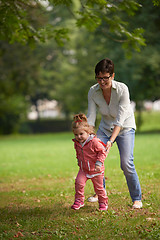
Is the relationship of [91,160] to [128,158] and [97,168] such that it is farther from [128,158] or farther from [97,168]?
[128,158]

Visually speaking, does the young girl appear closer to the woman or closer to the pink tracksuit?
the pink tracksuit

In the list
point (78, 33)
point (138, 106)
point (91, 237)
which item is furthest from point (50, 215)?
point (78, 33)

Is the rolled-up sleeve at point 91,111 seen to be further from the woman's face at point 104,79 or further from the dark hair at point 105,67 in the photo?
the dark hair at point 105,67

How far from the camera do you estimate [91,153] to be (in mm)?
5148

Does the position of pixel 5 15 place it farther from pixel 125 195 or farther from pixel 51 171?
pixel 51 171

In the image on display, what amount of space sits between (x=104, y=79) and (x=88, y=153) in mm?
1078

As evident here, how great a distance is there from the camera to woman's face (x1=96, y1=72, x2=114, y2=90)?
5102mm

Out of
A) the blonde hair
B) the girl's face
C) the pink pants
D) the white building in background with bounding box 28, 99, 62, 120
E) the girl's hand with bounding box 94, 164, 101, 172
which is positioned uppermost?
the blonde hair

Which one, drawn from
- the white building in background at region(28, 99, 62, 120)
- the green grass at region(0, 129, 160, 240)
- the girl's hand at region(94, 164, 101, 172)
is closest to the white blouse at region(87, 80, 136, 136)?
the girl's hand at region(94, 164, 101, 172)

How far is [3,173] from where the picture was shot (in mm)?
11156

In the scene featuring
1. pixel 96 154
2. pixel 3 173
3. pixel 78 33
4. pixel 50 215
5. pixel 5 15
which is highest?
pixel 78 33

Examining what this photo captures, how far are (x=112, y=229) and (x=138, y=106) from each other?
28.2 meters

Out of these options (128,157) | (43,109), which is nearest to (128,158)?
(128,157)

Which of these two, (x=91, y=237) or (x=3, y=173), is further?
(x=3, y=173)
